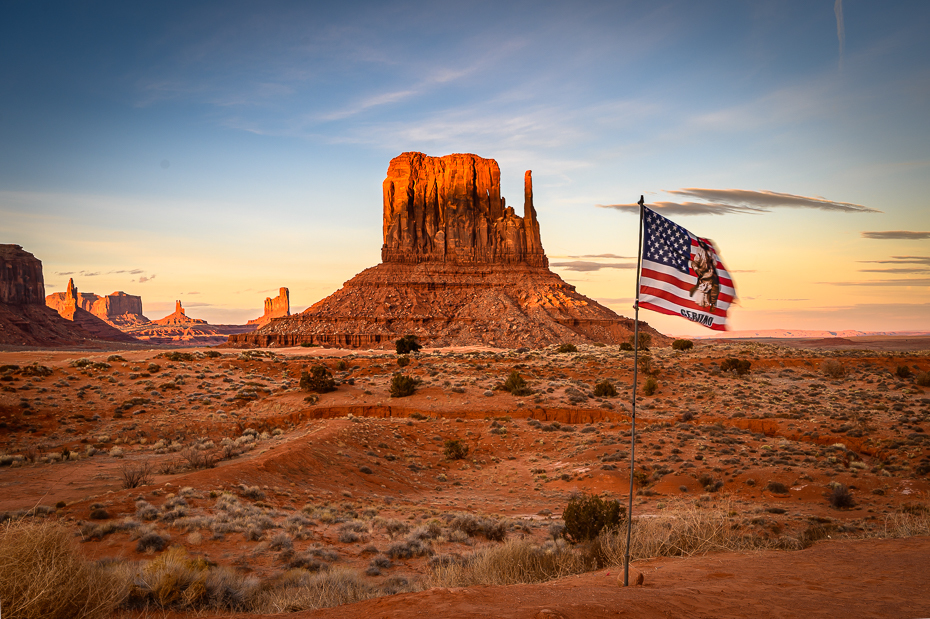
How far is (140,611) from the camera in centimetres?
746

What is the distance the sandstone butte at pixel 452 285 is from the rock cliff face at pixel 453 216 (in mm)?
252

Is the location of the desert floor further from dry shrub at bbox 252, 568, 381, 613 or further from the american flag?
the american flag

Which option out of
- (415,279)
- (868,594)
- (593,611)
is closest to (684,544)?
(868,594)

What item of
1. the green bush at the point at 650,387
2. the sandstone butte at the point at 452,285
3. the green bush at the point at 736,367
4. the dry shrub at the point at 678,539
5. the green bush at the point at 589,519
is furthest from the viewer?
the sandstone butte at the point at 452,285

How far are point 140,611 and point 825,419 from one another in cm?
2947

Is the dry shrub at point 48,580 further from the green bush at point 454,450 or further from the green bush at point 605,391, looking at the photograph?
the green bush at point 605,391

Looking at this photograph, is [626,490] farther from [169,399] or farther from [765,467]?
[169,399]

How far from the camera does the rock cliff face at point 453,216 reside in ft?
419

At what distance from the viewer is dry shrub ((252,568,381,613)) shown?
25.9 ft

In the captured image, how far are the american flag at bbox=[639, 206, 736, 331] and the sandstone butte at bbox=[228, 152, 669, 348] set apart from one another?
77.3 meters

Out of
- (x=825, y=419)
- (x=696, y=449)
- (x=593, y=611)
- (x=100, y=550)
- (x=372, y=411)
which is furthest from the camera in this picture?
(x=372, y=411)

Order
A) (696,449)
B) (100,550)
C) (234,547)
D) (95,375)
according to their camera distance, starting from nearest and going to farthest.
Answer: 1. (100,550)
2. (234,547)
3. (696,449)
4. (95,375)

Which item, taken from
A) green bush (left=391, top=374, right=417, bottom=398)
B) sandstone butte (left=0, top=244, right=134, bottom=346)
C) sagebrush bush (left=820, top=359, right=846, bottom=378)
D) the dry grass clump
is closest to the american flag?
the dry grass clump

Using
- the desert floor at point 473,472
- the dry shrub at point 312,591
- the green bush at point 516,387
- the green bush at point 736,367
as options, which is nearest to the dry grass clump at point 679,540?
the desert floor at point 473,472
